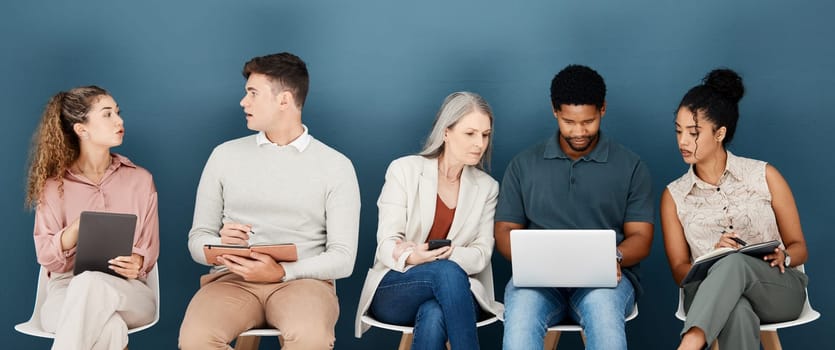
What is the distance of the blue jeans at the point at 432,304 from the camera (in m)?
3.53

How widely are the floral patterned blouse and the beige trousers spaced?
2.15 meters

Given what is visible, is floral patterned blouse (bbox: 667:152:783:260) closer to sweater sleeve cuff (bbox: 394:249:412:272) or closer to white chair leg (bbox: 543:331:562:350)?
white chair leg (bbox: 543:331:562:350)

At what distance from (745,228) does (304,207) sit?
1.76m

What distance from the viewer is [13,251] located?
4.63m

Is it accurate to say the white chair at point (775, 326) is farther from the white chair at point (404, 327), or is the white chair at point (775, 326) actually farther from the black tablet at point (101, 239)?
the black tablet at point (101, 239)

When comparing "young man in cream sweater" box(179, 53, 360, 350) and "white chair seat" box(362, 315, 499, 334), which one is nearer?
"white chair seat" box(362, 315, 499, 334)

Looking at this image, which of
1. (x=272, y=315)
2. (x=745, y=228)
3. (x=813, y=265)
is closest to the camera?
(x=272, y=315)

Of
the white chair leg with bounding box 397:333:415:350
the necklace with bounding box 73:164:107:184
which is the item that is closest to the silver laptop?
the white chair leg with bounding box 397:333:415:350

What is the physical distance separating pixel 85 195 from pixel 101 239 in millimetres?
358

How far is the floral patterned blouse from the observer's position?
3.90m

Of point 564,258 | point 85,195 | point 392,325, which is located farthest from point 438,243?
point 85,195

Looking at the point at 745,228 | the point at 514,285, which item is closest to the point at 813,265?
the point at 745,228

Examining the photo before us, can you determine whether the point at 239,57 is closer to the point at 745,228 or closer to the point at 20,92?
the point at 20,92

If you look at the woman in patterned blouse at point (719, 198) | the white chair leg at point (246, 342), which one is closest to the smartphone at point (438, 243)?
the white chair leg at point (246, 342)
